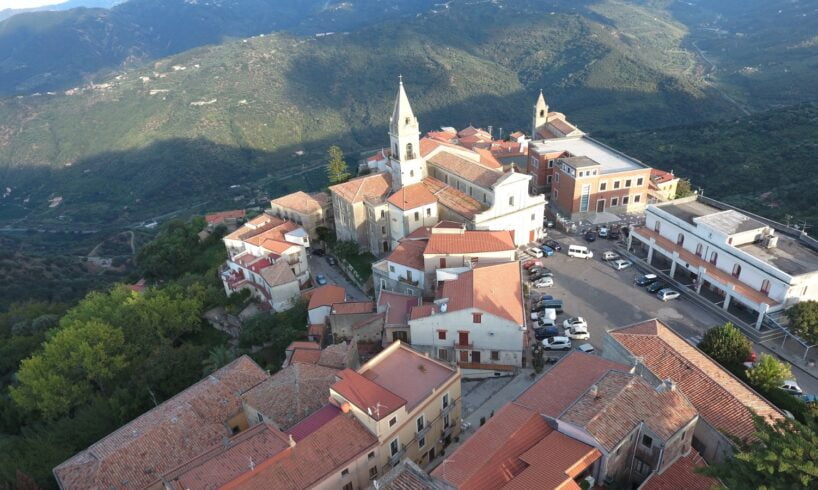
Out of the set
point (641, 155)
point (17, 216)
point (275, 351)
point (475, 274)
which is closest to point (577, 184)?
point (475, 274)

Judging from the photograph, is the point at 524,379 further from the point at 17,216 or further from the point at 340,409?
the point at 17,216

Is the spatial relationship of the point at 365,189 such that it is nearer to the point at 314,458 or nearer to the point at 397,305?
the point at 397,305

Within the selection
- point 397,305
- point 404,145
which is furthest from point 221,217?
point 397,305

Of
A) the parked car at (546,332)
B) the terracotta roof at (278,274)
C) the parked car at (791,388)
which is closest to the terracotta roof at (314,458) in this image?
the parked car at (546,332)

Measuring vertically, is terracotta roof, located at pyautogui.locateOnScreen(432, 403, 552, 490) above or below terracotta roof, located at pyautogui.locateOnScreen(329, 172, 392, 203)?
above

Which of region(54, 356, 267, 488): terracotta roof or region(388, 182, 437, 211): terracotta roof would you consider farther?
region(388, 182, 437, 211): terracotta roof

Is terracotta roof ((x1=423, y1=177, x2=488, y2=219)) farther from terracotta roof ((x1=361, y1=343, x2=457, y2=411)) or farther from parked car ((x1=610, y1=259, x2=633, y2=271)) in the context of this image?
terracotta roof ((x1=361, y1=343, x2=457, y2=411))

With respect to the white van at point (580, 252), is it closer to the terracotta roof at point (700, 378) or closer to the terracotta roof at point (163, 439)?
the terracotta roof at point (700, 378)

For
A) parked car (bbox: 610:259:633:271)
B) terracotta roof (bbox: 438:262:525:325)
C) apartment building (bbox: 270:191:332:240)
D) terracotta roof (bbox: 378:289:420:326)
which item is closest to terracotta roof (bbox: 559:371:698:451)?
terracotta roof (bbox: 438:262:525:325)
